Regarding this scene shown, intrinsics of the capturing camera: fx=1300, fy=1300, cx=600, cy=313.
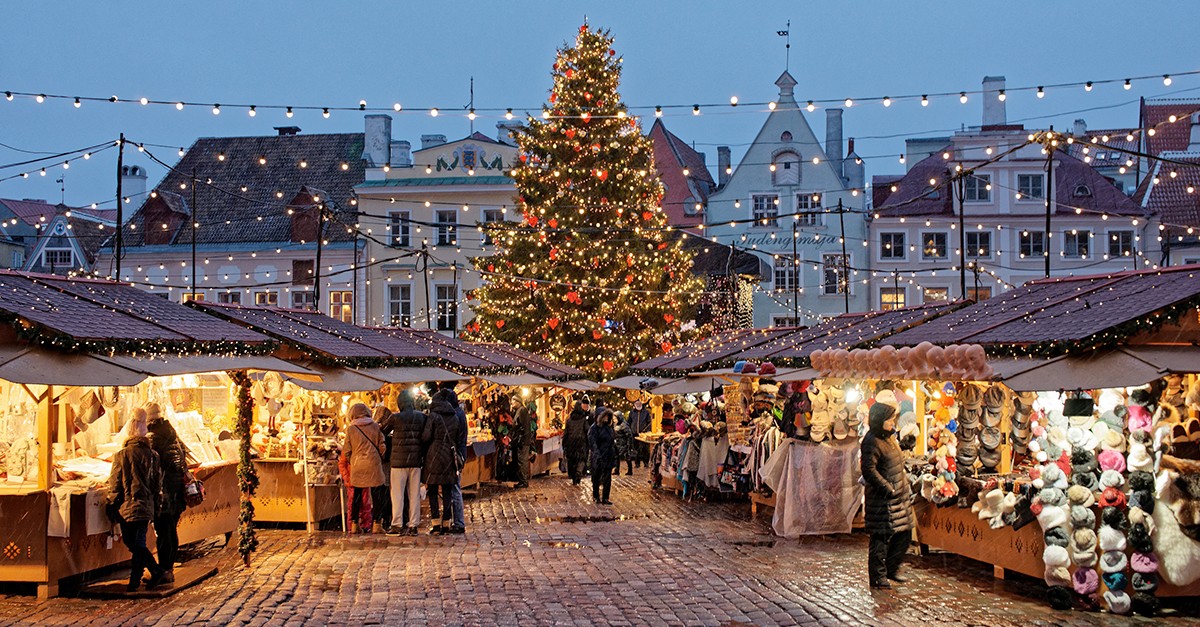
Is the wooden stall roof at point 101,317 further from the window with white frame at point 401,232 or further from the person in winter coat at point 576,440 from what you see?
the window with white frame at point 401,232

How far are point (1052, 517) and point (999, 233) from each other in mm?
36593

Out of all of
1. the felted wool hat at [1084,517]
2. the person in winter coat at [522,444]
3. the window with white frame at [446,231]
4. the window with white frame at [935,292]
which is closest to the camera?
the felted wool hat at [1084,517]

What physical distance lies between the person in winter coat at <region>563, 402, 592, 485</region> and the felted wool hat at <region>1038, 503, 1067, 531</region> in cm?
1405

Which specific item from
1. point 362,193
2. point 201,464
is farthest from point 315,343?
point 362,193

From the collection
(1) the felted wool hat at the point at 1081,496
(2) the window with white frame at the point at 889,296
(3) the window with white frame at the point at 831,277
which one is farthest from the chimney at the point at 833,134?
(1) the felted wool hat at the point at 1081,496

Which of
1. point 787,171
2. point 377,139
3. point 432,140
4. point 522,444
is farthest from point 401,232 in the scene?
point 522,444

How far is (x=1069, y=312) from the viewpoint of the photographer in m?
12.3

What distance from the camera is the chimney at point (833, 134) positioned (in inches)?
2021

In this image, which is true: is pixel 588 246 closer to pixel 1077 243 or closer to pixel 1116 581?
pixel 1077 243

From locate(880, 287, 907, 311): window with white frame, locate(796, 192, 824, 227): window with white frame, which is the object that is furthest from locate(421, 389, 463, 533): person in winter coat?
locate(796, 192, 824, 227): window with white frame

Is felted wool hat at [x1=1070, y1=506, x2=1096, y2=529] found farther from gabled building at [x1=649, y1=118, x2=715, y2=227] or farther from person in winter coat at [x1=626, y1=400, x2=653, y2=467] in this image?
gabled building at [x1=649, y1=118, x2=715, y2=227]

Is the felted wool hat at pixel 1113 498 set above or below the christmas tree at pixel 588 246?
below

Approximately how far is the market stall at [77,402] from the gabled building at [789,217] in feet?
110

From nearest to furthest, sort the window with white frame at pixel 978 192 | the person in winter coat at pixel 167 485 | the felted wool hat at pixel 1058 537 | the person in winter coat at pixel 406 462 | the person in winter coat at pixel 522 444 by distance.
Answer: the felted wool hat at pixel 1058 537 → the person in winter coat at pixel 167 485 → the person in winter coat at pixel 406 462 → the person in winter coat at pixel 522 444 → the window with white frame at pixel 978 192
